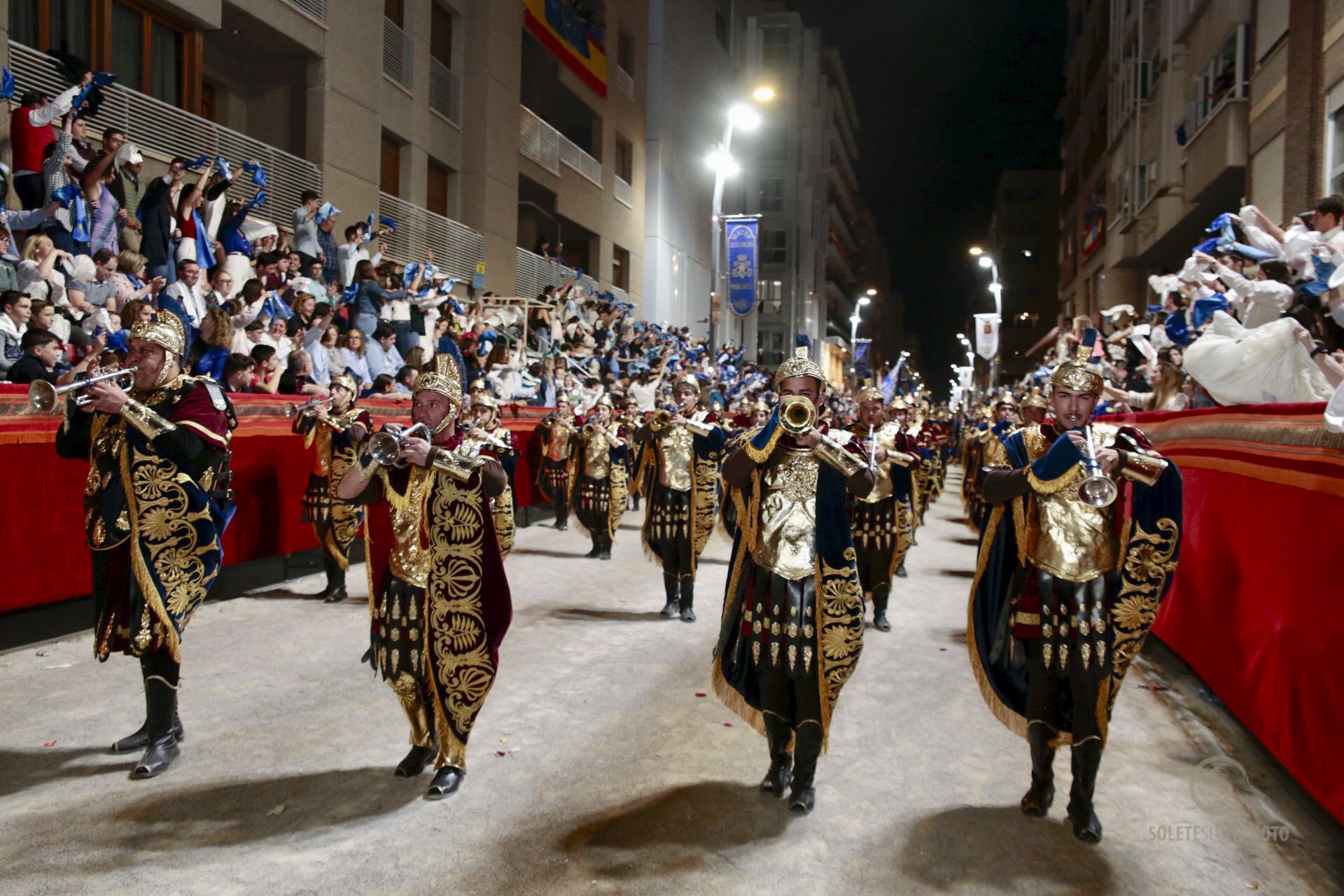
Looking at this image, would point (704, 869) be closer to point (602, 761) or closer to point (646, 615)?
point (602, 761)

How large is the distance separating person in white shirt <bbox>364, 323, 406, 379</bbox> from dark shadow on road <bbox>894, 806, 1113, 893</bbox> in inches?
438

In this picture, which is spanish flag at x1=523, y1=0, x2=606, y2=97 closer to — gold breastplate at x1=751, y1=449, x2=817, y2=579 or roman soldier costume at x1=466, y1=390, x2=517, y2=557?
roman soldier costume at x1=466, y1=390, x2=517, y2=557

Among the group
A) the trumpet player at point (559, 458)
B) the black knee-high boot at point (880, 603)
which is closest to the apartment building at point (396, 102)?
the trumpet player at point (559, 458)

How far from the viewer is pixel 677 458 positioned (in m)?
9.62

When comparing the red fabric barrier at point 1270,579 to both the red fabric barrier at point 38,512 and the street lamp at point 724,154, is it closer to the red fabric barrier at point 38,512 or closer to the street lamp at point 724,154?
the red fabric barrier at point 38,512

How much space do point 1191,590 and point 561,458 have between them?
385 inches

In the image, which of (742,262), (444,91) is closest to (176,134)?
(444,91)

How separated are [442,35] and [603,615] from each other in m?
18.6

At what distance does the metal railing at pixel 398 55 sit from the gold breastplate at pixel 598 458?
11.3 meters

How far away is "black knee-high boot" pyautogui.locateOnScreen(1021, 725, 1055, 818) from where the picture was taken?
4590mm

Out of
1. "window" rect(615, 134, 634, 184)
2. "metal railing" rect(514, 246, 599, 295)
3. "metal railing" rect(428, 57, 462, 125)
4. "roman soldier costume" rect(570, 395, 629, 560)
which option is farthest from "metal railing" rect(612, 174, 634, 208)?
"roman soldier costume" rect(570, 395, 629, 560)

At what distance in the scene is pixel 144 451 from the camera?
16.3 ft

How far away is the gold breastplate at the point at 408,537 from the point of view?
471cm

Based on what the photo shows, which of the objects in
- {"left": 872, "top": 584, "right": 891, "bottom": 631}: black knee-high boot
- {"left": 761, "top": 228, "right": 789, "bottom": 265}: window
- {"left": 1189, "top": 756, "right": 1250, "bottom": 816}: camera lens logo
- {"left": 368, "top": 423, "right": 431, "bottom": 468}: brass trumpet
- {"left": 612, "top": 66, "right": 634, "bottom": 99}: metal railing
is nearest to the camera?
{"left": 368, "top": 423, "right": 431, "bottom": 468}: brass trumpet
